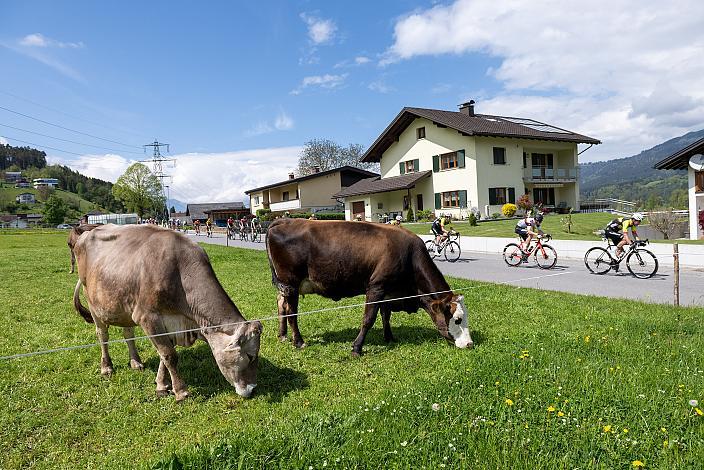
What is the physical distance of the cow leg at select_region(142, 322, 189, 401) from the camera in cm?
487

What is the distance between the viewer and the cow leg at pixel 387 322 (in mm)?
6746

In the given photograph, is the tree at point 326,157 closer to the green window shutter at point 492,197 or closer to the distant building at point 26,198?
the green window shutter at point 492,197

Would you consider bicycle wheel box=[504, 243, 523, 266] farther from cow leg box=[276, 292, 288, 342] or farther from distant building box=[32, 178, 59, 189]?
distant building box=[32, 178, 59, 189]

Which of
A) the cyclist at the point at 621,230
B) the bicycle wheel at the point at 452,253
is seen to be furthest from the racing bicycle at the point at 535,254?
the bicycle wheel at the point at 452,253

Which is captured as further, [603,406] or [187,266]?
[187,266]

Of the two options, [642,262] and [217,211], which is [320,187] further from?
[642,262]

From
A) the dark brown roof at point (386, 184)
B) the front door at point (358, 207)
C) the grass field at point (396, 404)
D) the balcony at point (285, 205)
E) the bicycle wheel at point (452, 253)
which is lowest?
the grass field at point (396, 404)

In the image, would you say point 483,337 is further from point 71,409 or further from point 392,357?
point 71,409

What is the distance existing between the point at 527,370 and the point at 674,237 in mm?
24362

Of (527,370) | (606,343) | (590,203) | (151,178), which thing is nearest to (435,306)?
(527,370)

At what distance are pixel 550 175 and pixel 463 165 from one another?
1008 cm

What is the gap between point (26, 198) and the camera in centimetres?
14312

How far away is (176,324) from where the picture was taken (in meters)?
4.98

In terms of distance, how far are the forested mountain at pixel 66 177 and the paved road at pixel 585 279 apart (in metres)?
142
